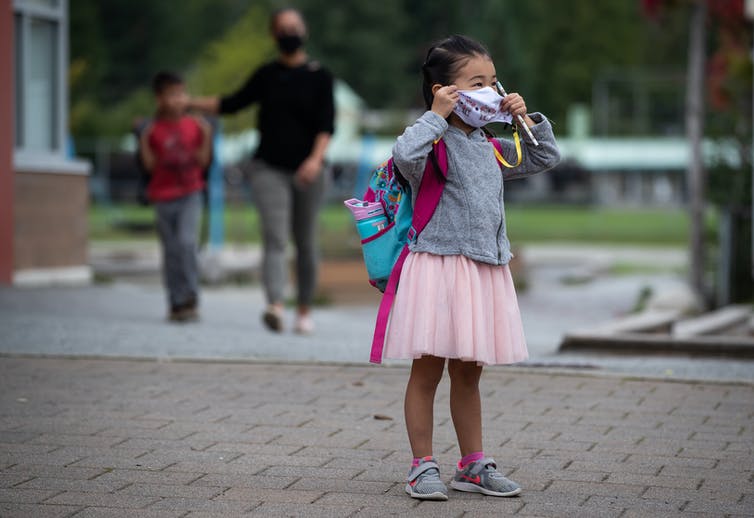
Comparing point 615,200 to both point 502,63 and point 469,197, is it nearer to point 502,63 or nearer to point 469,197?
point 502,63

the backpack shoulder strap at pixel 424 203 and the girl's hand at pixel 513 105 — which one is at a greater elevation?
the girl's hand at pixel 513 105

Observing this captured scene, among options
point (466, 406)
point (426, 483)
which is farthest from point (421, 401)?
point (426, 483)

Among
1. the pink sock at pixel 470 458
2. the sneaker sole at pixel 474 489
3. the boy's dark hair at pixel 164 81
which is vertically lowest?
the sneaker sole at pixel 474 489

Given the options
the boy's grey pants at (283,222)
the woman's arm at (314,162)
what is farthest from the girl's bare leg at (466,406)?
the boy's grey pants at (283,222)

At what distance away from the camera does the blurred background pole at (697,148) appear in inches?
501

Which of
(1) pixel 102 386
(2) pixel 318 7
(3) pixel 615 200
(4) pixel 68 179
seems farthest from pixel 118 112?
(1) pixel 102 386

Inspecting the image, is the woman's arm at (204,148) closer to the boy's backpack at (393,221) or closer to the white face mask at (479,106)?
the boy's backpack at (393,221)

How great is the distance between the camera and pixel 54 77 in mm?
12828

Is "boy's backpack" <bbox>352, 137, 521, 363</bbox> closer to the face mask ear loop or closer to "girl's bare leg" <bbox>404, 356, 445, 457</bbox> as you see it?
Result: the face mask ear loop

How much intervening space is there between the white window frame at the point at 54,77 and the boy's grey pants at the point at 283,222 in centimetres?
366

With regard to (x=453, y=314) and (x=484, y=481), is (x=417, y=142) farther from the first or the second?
(x=484, y=481)

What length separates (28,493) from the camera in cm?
434

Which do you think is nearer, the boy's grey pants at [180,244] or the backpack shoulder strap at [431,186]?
the backpack shoulder strap at [431,186]

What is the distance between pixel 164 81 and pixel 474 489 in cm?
562
